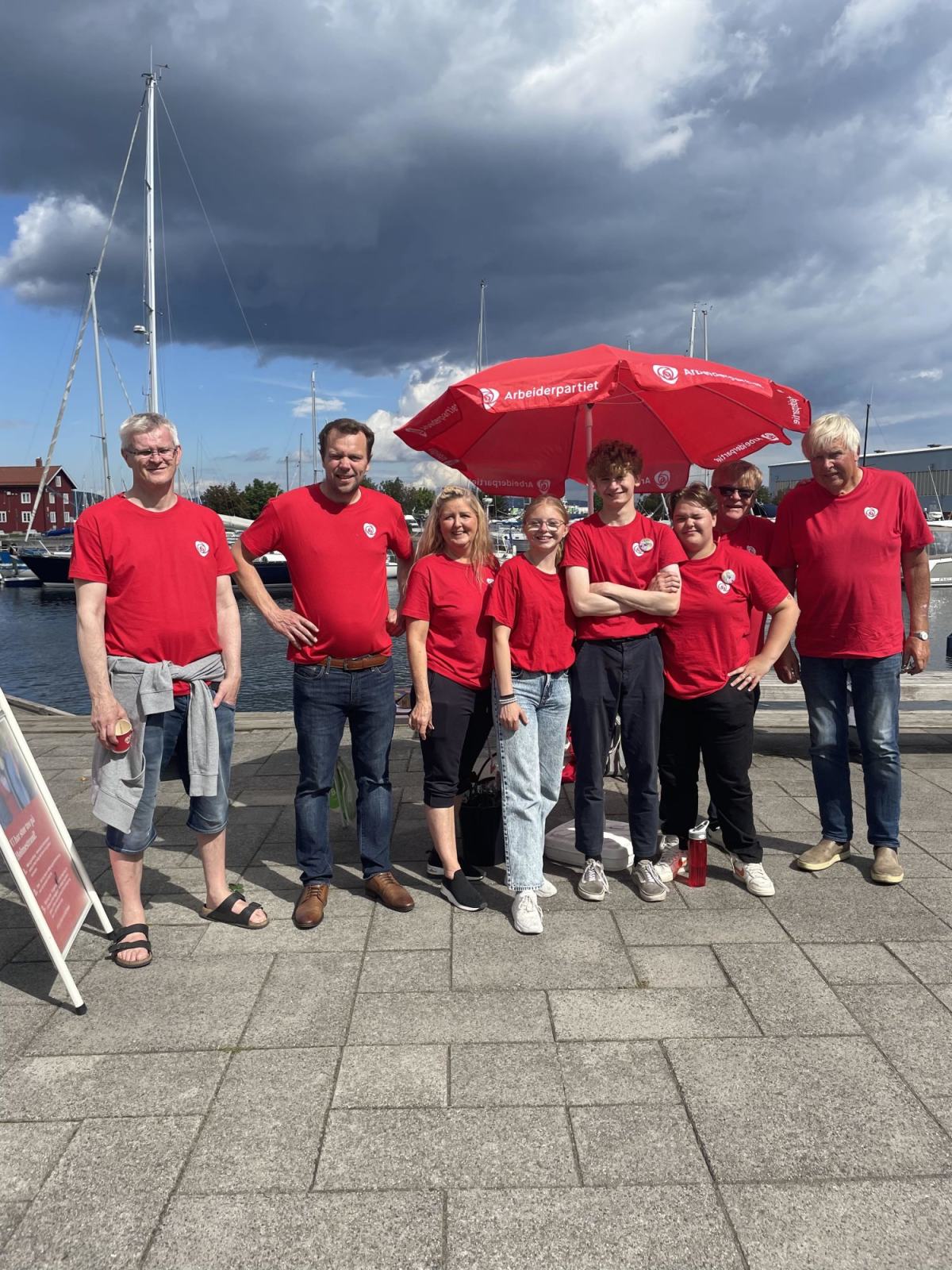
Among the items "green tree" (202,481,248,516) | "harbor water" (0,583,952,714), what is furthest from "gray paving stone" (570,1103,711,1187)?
"green tree" (202,481,248,516)

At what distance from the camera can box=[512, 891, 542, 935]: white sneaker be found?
354cm

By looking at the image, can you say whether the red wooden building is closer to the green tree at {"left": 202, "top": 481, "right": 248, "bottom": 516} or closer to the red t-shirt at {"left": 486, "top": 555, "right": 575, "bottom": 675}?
the green tree at {"left": 202, "top": 481, "right": 248, "bottom": 516}

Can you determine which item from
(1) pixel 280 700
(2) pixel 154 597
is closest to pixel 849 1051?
(2) pixel 154 597

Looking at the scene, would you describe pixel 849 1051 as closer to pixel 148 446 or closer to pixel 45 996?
pixel 45 996

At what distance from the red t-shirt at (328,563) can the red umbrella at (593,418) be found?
0.98 metres

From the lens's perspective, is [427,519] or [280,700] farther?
[280,700]

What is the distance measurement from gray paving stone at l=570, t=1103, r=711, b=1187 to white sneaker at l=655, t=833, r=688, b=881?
1701mm

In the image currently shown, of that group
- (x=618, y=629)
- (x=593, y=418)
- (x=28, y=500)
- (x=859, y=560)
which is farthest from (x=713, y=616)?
(x=28, y=500)

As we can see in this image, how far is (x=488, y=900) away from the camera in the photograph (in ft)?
12.9

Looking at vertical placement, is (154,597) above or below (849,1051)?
above

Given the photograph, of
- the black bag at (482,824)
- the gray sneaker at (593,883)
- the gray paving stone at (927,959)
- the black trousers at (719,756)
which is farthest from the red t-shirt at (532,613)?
the gray paving stone at (927,959)

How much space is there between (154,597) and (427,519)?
48.7 inches

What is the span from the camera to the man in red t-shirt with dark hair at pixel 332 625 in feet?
12.0

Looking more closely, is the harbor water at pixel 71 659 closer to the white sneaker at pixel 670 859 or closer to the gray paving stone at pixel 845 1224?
the white sneaker at pixel 670 859
